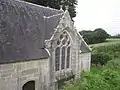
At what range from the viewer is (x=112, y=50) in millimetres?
39281

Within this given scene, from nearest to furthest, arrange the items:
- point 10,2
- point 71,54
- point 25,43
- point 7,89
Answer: point 7,89
point 25,43
point 10,2
point 71,54

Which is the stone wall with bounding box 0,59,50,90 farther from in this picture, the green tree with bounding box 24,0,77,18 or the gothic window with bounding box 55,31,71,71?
the green tree with bounding box 24,0,77,18

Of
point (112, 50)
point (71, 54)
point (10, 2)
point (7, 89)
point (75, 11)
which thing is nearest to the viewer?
point (7, 89)

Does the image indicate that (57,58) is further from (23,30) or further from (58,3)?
(58,3)

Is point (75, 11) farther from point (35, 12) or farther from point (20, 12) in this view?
point (20, 12)

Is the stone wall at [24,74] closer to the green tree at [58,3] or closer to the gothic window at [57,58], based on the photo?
the gothic window at [57,58]

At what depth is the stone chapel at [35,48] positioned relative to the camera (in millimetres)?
12617

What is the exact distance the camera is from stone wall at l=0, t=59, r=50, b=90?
12.1 metres

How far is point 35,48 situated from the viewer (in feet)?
48.4

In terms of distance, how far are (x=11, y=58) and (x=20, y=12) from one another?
4.76 m

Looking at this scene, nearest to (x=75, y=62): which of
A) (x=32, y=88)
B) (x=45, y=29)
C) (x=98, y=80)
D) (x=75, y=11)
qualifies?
(x=45, y=29)

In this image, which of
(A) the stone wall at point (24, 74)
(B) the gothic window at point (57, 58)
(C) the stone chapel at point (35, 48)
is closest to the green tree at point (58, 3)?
(C) the stone chapel at point (35, 48)

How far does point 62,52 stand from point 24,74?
4.92 meters

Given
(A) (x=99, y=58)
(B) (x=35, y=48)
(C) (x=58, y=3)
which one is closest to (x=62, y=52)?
(B) (x=35, y=48)
